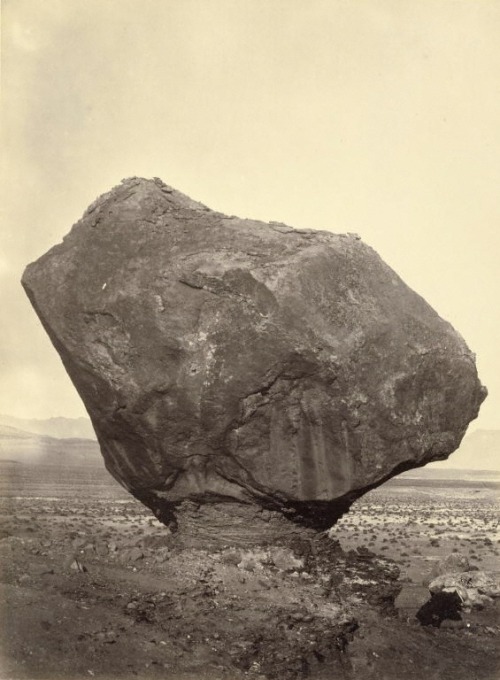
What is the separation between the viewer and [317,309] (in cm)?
962

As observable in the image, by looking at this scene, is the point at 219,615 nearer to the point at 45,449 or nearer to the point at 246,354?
the point at 246,354

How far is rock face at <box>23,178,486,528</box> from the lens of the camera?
9.62 metres

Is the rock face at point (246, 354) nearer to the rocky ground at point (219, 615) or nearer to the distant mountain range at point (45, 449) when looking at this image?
the rocky ground at point (219, 615)

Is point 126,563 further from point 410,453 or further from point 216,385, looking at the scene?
point 410,453

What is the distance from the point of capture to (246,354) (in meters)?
9.57

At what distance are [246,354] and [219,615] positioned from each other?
3449 mm

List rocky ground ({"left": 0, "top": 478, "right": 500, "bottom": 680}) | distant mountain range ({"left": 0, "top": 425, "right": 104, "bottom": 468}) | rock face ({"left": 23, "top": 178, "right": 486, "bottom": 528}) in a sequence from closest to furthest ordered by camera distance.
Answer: rocky ground ({"left": 0, "top": 478, "right": 500, "bottom": 680}) → rock face ({"left": 23, "top": 178, "right": 486, "bottom": 528}) → distant mountain range ({"left": 0, "top": 425, "right": 104, "bottom": 468})

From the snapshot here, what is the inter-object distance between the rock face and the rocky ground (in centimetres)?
102

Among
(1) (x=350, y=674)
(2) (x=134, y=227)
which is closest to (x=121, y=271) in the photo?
(2) (x=134, y=227)

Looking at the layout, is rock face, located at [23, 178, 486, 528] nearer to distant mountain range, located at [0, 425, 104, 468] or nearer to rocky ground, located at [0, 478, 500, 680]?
rocky ground, located at [0, 478, 500, 680]

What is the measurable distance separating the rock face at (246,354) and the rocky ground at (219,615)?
1.02 meters

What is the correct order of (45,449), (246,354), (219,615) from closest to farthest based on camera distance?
(219,615), (246,354), (45,449)

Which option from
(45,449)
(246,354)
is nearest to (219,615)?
(246,354)

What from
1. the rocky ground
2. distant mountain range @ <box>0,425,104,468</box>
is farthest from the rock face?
distant mountain range @ <box>0,425,104,468</box>
